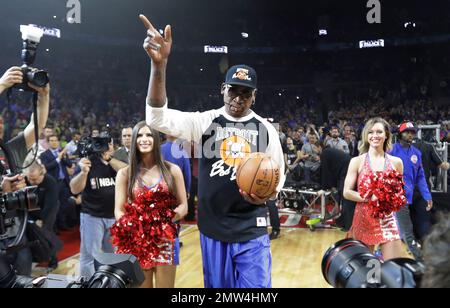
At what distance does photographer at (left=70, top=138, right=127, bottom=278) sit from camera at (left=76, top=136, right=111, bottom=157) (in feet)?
0.11

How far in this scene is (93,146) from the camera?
137 inches

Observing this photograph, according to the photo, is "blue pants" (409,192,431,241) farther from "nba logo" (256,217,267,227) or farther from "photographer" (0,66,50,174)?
"photographer" (0,66,50,174)

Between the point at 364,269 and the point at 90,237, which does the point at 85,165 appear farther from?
the point at 364,269

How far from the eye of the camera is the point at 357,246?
127cm

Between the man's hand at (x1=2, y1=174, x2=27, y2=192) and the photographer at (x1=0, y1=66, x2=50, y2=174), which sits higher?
the photographer at (x1=0, y1=66, x2=50, y2=174)

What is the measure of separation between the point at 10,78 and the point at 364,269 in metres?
2.18

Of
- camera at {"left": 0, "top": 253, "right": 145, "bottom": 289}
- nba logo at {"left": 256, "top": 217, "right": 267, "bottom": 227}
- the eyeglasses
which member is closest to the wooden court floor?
nba logo at {"left": 256, "top": 217, "right": 267, "bottom": 227}

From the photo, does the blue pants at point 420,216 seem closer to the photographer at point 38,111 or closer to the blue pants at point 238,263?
the blue pants at point 238,263

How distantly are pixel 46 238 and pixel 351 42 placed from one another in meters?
20.8

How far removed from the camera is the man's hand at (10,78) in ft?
7.41

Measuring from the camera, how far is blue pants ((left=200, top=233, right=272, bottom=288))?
2.30 meters

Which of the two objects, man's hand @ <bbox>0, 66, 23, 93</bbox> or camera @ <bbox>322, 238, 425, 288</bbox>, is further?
man's hand @ <bbox>0, 66, 23, 93</bbox>

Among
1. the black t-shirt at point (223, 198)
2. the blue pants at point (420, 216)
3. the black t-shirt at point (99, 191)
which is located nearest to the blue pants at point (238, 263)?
the black t-shirt at point (223, 198)

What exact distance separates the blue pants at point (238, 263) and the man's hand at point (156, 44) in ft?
3.72
